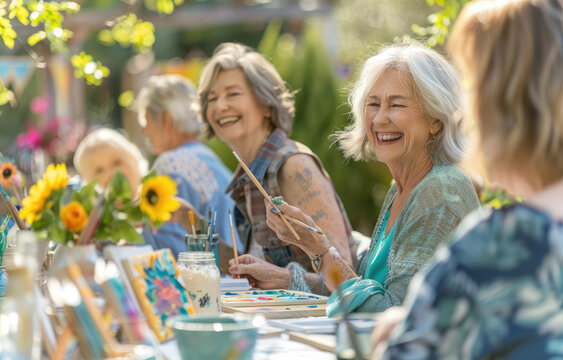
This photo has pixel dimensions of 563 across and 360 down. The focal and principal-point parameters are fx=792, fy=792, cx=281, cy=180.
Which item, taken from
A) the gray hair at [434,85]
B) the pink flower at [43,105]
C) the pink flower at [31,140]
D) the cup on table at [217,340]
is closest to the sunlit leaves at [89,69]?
the gray hair at [434,85]

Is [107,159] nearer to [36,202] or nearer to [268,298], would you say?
[268,298]

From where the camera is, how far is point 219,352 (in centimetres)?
142

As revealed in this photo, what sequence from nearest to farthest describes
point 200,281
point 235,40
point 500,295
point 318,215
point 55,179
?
1. point 500,295
2. point 55,179
3. point 200,281
4. point 318,215
5. point 235,40

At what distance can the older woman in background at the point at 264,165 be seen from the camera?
3.09 metres

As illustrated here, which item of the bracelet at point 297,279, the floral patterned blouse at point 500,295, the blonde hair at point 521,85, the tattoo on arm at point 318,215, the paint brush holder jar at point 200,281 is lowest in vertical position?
the bracelet at point 297,279

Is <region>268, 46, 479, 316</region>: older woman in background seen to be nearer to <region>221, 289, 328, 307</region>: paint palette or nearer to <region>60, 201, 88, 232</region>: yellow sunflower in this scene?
<region>221, 289, 328, 307</region>: paint palette

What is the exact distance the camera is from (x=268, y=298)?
102 inches

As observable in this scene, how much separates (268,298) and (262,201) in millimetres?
996

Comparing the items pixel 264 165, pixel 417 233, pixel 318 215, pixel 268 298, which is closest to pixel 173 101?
pixel 264 165

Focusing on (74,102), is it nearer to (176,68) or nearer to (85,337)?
(176,68)

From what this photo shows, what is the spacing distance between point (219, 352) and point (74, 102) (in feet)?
41.7

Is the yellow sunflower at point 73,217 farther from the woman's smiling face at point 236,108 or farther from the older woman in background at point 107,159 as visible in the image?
the older woman in background at point 107,159

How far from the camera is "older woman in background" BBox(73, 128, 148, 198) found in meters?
5.46

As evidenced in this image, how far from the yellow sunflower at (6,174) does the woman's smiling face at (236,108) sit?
145 centimetres
